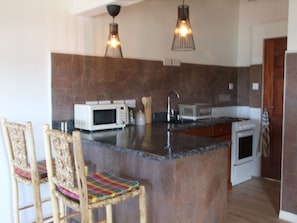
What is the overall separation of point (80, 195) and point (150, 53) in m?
2.35

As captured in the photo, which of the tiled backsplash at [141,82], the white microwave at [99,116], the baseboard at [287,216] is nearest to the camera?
the white microwave at [99,116]

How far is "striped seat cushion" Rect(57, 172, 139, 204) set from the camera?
1805 mm

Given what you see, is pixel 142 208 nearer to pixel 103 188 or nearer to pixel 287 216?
pixel 103 188

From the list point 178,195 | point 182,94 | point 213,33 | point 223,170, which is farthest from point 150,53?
point 178,195

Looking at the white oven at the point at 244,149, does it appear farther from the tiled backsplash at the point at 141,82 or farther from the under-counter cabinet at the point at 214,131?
the tiled backsplash at the point at 141,82

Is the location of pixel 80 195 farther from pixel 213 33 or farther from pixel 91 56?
pixel 213 33

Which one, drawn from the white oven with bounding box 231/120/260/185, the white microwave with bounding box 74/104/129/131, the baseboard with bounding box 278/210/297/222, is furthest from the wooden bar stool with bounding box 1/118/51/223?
the white oven with bounding box 231/120/260/185

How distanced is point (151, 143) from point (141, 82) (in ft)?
4.80

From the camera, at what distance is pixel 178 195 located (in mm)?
2012

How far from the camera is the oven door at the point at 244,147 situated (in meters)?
4.14

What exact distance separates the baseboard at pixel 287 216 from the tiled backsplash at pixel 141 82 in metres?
1.75

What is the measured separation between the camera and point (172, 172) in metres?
1.99

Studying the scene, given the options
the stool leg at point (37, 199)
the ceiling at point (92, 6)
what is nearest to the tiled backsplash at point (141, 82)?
the ceiling at point (92, 6)

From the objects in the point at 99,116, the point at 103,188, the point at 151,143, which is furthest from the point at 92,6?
the point at 103,188
